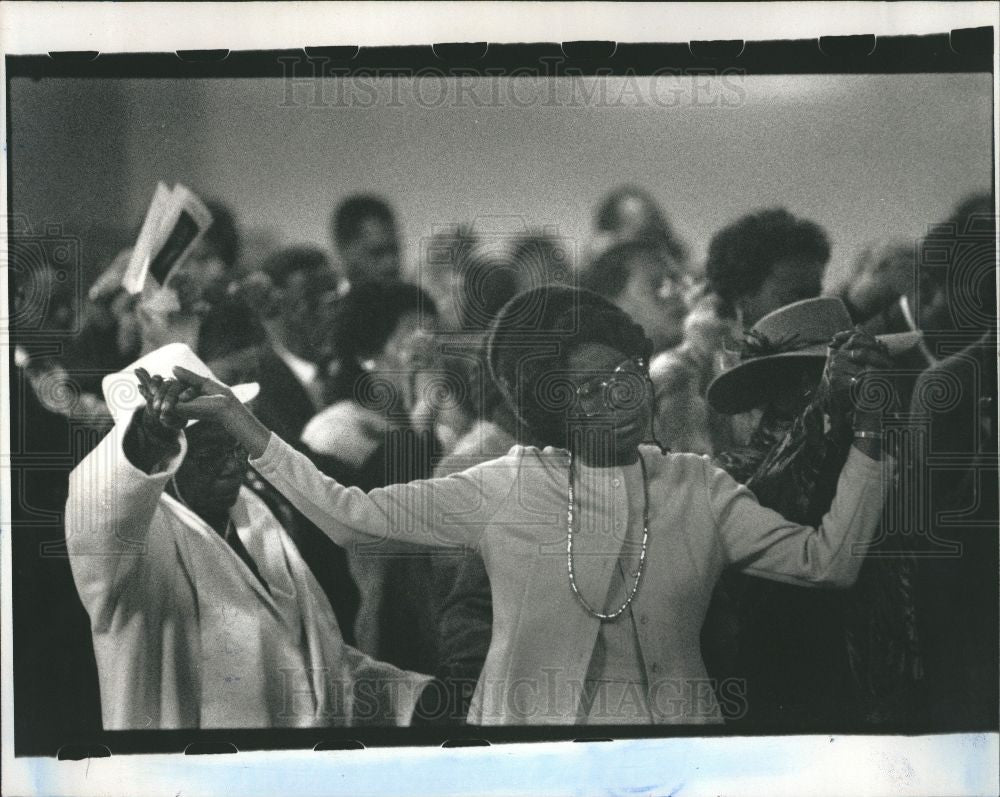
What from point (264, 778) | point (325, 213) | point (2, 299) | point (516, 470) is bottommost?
point (264, 778)

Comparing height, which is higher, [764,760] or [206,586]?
[206,586]

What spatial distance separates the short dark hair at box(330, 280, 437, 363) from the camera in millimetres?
2998

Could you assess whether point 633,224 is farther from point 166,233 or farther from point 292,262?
point 166,233

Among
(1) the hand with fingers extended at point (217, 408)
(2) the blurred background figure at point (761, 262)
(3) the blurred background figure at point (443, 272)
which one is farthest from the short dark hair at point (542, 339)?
(1) the hand with fingers extended at point (217, 408)

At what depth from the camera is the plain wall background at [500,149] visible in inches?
118

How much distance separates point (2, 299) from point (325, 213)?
0.82 metres

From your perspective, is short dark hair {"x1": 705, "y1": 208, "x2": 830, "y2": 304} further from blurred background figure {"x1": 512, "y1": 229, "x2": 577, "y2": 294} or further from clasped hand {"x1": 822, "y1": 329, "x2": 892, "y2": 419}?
blurred background figure {"x1": 512, "y1": 229, "x2": 577, "y2": 294}

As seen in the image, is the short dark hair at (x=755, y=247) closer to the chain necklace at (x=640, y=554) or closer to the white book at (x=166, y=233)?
the chain necklace at (x=640, y=554)

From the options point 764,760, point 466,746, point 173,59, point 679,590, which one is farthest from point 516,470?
point 173,59

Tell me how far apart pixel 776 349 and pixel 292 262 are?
3.91ft

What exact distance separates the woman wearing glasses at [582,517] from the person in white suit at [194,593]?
0.09m

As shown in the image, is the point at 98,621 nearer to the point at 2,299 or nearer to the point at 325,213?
the point at 2,299

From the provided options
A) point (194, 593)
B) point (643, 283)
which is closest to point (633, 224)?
point (643, 283)

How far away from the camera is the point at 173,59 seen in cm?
301
